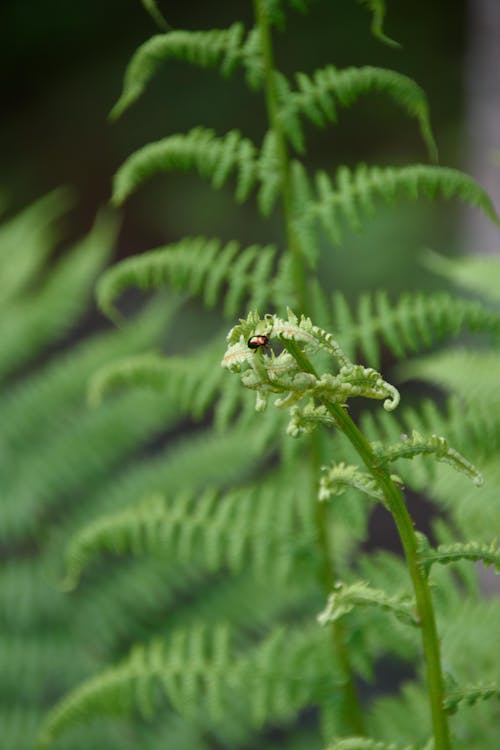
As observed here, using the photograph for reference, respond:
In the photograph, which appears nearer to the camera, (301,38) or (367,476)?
(367,476)

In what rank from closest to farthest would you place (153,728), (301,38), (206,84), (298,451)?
1. (298,451)
2. (153,728)
3. (301,38)
4. (206,84)

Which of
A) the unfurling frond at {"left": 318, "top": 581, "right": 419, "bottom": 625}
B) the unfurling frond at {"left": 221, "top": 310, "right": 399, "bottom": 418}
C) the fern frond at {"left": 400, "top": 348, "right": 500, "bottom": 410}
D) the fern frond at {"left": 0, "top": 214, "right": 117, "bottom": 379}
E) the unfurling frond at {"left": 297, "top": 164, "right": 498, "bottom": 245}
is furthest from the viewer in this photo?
Answer: the fern frond at {"left": 0, "top": 214, "right": 117, "bottom": 379}

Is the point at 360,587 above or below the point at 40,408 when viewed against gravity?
below

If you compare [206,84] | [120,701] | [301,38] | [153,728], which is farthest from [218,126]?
[120,701]

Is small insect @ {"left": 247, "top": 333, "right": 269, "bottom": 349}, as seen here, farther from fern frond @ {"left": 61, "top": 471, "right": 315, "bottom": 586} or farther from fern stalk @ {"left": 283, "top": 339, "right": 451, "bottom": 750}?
fern frond @ {"left": 61, "top": 471, "right": 315, "bottom": 586}

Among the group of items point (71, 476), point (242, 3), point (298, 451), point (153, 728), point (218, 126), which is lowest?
point (153, 728)

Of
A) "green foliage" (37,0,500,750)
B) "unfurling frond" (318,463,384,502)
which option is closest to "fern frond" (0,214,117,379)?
"green foliage" (37,0,500,750)

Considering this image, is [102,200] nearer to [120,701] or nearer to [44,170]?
[44,170]
